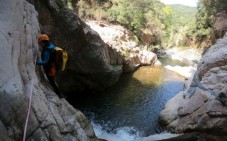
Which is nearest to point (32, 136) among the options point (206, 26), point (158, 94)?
point (158, 94)

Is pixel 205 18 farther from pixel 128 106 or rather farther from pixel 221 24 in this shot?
pixel 128 106

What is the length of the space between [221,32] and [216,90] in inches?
706

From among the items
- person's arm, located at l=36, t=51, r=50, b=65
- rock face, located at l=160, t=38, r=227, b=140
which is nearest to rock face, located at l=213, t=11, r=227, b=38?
rock face, located at l=160, t=38, r=227, b=140

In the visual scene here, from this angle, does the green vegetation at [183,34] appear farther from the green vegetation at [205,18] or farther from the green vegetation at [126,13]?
the green vegetation at [126,13]

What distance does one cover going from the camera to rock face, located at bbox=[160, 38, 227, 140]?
13.3 meters

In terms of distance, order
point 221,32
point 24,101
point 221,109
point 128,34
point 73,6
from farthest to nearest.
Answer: point 128,34
point 73,6
point 221,32
point 221,109
point 24,101

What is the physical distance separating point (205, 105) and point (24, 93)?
10.2 m

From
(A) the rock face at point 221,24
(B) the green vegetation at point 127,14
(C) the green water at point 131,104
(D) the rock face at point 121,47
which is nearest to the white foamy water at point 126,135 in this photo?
(C) the green water at point 131,104

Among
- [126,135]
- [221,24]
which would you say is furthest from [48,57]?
[221,24]

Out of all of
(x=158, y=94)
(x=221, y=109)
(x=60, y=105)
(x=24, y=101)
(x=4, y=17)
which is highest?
(x=4, y=17)

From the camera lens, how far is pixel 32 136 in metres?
6.66

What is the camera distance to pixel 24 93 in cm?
655

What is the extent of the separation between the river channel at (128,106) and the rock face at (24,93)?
Result: 487 centimetres

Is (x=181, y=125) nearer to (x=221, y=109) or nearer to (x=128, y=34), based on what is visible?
(x=221, y=109)
